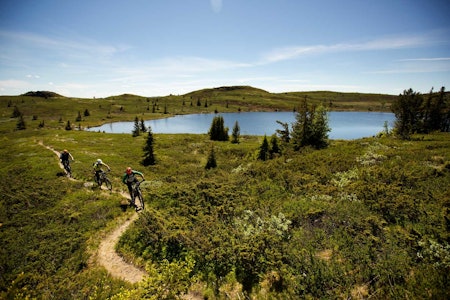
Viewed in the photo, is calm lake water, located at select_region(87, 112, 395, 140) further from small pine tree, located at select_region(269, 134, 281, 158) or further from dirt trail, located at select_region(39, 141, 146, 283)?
dirt trail, located at select_region(39, 141, 146, 283)

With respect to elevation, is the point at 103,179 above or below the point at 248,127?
above

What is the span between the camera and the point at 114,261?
13078 millimetres

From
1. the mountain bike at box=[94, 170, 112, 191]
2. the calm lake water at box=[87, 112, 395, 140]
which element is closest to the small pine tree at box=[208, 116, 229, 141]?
the calm lake water at box=[87, 112, 395, 140]

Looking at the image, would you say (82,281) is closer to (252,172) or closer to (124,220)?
(124,220)

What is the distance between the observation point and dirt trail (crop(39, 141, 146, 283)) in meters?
11.9

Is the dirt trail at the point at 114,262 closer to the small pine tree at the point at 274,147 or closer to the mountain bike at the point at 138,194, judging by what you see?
the mountain bike at the point at 138,194

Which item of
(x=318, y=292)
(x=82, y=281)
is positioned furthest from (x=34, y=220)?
(x=318, y=292)

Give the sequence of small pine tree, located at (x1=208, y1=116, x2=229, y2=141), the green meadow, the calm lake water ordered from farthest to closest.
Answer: the calm lake water
small pine tree, located at (x1=208, y1=116, x2=229, y2=141)
the green meadow

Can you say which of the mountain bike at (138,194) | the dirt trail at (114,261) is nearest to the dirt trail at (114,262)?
the dirt trail at (114,261)

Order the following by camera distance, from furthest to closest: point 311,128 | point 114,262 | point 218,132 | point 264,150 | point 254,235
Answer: point 218,132, point 311,128, point 264,150, point 114,262, point 254,235

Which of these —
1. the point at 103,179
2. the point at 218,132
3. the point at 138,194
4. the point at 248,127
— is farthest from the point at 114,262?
the point at 248,127

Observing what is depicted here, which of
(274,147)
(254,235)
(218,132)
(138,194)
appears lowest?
(254,235)

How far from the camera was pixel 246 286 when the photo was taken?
10.3 meters

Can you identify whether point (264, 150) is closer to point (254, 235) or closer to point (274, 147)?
point (274, 147)
